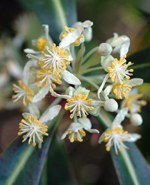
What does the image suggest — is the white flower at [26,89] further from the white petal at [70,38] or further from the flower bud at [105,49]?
the flower bud at [105,49]

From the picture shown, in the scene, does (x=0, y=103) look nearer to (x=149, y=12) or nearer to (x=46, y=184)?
(x=46, y=184)

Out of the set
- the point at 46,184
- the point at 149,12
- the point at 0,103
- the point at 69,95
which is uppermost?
the point at 149,12

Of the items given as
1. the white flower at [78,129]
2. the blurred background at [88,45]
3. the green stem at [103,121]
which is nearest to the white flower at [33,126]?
the white flower at [78,129]

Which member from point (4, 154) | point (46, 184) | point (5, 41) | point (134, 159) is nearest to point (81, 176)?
point (46, 184)

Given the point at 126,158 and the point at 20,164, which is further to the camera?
the point at 126,158

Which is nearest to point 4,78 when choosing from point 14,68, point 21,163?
point 14,68

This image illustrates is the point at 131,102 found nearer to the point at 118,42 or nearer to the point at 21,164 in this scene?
the point at 118,42
